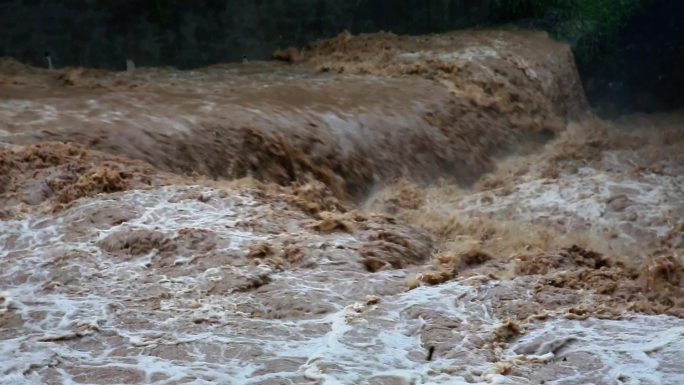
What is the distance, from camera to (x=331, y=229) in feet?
19.5

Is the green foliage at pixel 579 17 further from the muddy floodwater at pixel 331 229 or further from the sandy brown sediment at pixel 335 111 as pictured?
the muddy floodwater at pixel 331 229

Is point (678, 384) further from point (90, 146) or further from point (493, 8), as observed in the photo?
point (493, 8)

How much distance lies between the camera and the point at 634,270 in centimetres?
566

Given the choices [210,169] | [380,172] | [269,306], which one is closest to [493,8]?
[380,172]

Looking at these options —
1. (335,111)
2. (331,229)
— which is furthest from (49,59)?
(331,229)

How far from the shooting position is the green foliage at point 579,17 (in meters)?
12.9

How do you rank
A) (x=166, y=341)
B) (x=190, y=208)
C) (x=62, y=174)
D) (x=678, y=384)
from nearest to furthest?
(x=678, y=384) < (x=166, y=341) < (x=190, y=208) < (x=62, y=174)

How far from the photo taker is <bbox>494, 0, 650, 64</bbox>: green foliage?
12.9 metres

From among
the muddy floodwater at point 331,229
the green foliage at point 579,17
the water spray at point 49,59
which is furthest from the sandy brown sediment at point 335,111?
the green foliage at point 579,17

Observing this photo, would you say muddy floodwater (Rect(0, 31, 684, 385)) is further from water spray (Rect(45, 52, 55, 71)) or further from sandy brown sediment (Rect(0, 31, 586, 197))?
water spray (Rect(45, 52, 55, 71))

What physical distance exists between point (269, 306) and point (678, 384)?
1.97 metres

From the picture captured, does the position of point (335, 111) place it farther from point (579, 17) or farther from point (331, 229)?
point (579, 17)

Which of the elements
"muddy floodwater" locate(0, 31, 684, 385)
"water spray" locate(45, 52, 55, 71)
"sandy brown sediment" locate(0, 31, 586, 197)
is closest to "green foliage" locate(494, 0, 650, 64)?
"sandy brown sediment" locate(0, 31, 586, 197)

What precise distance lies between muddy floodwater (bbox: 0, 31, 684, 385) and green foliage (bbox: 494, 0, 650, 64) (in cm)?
192
